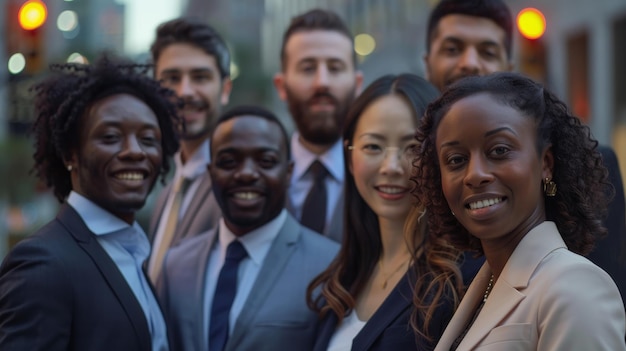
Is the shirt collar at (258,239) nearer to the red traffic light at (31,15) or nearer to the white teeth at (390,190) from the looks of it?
the white teeth at (390,190)

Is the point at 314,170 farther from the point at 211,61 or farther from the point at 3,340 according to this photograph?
the point at 3,340

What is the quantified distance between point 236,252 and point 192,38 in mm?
2361

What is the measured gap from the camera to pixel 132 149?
16.9 ft

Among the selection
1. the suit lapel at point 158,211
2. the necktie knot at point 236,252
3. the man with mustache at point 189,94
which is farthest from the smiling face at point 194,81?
the necktie knot at point 236,252

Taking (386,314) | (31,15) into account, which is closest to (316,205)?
(386,314)

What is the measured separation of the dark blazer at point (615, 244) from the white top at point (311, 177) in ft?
7.72

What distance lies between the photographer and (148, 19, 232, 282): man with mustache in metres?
7.05

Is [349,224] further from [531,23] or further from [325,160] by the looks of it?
[531,23]

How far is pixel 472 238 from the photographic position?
390 centimetres

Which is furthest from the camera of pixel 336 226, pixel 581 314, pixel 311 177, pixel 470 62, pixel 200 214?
pixel 311 177

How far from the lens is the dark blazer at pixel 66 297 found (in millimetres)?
4422

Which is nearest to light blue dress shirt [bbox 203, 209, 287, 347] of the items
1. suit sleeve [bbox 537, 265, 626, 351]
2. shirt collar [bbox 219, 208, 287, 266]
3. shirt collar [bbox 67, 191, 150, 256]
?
shirt collar [bbox 219, 208, 287, 266]

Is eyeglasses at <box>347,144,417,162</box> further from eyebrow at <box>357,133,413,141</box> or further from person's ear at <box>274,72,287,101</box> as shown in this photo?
person's ear at <box>274,72,287,101</box>

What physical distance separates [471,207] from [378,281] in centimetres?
149
